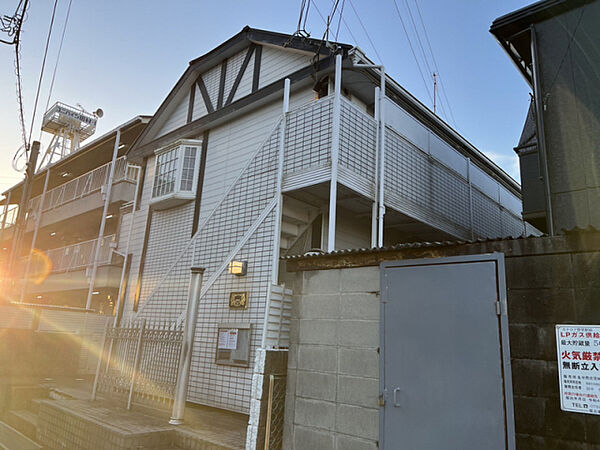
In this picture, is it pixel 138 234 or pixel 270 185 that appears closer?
pixel 270 185

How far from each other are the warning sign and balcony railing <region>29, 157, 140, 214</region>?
48.7 feet

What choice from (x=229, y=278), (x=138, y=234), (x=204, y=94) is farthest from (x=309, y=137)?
(x=138, y=234)

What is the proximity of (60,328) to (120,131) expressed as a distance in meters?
7.62

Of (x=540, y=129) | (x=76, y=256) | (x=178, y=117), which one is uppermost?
(x=178, y=117)

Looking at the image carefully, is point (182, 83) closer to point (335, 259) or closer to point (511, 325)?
point (335, 259)

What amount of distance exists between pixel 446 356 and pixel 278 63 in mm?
8531

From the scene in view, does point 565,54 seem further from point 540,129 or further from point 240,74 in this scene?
point 240,74

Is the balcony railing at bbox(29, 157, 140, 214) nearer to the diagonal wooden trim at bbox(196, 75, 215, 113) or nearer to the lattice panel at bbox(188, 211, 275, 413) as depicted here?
the diagonal wooden trim at bbox(196, 75, 215, 113)

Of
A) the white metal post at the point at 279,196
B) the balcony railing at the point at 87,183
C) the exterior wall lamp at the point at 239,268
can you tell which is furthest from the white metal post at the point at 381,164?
the balcony railing at the point at 87,183

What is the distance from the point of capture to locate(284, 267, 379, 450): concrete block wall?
4.71 metres

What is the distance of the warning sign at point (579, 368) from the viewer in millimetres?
3477

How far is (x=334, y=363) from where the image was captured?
502 cm

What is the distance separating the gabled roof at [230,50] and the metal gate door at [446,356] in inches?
240

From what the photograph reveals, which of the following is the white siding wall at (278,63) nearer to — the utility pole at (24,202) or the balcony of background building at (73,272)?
the balcony of background building at (73,272)
